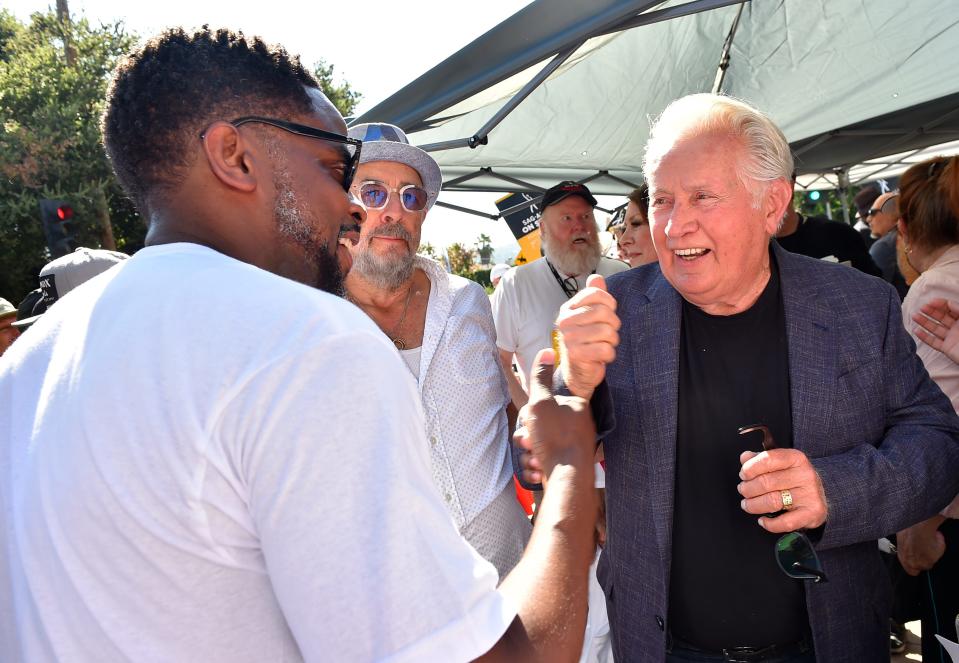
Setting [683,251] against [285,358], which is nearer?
[285,358]

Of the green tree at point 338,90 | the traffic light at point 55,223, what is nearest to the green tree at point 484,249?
the green tree at point 338,90

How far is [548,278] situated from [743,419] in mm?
2877

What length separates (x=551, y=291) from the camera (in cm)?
456

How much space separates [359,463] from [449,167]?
4.99 meters

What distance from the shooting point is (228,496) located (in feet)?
2.54

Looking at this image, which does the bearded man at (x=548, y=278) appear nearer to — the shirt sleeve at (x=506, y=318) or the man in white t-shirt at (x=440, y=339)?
the shirt sleeve at (x=506, y=318)

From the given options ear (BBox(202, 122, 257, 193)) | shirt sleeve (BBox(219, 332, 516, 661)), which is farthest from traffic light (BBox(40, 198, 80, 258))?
shirt sleeve (BBox(219, 332, 516, 661))

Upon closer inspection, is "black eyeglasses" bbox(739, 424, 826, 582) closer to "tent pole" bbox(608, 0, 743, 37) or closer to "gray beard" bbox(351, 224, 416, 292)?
"gray beard" bbox(351, 224, 416, 292)

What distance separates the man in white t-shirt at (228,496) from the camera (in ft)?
2.44

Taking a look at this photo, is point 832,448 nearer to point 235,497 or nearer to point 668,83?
point 235,497

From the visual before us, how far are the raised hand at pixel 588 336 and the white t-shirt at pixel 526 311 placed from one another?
2.82m

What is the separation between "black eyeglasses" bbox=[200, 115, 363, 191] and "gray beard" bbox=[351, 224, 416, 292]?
1.34m

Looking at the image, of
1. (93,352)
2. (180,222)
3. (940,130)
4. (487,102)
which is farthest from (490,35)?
(940,130)

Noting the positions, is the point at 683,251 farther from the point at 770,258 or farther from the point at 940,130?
the point at 940,130
